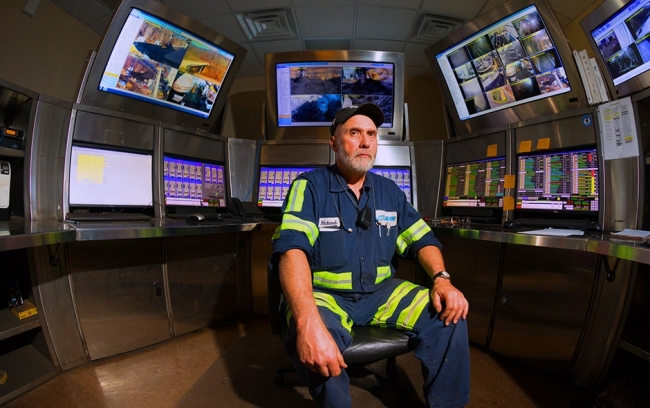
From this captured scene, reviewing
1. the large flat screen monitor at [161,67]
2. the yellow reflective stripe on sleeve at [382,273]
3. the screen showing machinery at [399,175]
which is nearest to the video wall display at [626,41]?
the screen showing machinery at [399,175]

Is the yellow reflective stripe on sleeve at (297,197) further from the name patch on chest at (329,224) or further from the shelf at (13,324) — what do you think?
the shelf at (13,324)

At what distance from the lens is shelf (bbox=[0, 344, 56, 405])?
131 cm

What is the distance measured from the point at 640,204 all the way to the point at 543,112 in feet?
2.66

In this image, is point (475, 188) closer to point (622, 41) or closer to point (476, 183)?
point (476, 183)

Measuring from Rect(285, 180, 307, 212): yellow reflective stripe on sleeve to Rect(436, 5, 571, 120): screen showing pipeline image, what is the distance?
1.74 metres

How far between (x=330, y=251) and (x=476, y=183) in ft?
4.80

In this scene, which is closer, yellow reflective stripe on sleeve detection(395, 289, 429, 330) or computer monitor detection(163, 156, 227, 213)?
yellow reflective stripe on sleeve detection(395, 289, 429, 330)

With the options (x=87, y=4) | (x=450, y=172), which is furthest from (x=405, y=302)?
(x=87, y=4)

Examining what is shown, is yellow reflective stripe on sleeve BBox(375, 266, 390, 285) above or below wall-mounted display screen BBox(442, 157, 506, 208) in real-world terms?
below

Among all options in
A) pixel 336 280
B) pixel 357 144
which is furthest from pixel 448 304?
pixel 357 144

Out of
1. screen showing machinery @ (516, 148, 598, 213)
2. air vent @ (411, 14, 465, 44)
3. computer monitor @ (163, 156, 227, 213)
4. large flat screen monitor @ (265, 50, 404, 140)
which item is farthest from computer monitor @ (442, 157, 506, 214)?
air vent @ (411, 14, 465, 44)

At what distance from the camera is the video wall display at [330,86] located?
2521 millimetres

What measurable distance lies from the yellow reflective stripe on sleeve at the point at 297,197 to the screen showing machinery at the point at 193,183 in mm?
1235

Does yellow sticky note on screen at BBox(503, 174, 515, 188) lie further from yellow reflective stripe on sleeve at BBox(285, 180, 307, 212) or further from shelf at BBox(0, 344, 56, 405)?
shelf at BBox(0, 344, 56, 405)
